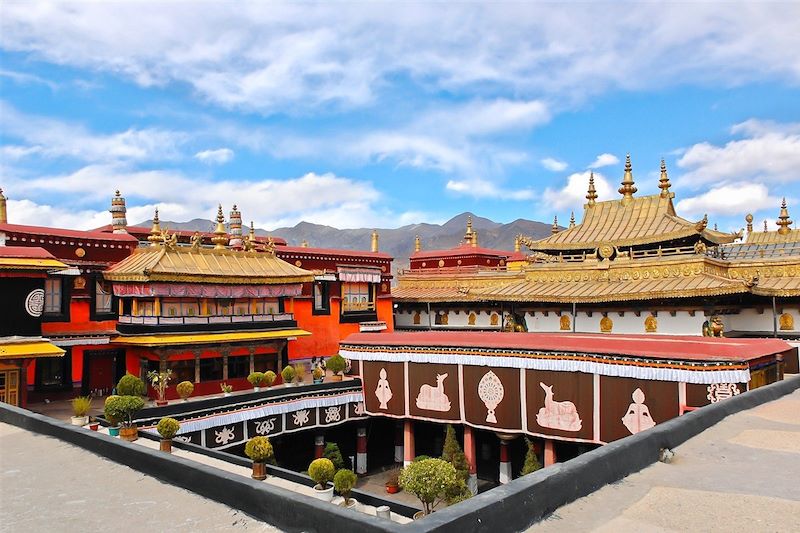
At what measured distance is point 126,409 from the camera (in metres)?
15.4

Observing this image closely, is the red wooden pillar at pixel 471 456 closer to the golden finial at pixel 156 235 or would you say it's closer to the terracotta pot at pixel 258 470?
the terracotta pot at pixel 258 470

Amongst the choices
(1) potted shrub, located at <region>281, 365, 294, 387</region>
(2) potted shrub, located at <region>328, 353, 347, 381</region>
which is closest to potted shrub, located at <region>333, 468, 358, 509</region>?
(1) potted shrub, located at <region>281, 365, 294, 387</region>

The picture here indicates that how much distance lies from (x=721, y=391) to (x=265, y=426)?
14.6 metres

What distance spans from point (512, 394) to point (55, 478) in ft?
44.5

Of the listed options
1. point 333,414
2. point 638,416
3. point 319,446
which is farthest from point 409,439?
point 638,416

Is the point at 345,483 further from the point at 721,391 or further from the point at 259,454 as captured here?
the point at 721,391

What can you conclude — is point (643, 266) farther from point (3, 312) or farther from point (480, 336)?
point (3, 312)

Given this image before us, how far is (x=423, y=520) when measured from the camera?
430cm

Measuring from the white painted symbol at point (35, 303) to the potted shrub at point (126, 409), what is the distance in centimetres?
559

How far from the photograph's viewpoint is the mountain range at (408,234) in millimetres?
148750

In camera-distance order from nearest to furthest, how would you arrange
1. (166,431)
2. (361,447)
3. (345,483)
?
(345,483) → (166,431) → (361,447)

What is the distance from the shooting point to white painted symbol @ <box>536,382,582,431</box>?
16859mm

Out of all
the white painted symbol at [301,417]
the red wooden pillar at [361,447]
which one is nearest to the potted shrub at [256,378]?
the white painted symbol at [301,417]

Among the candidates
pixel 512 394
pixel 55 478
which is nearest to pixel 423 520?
pixel 55 478
